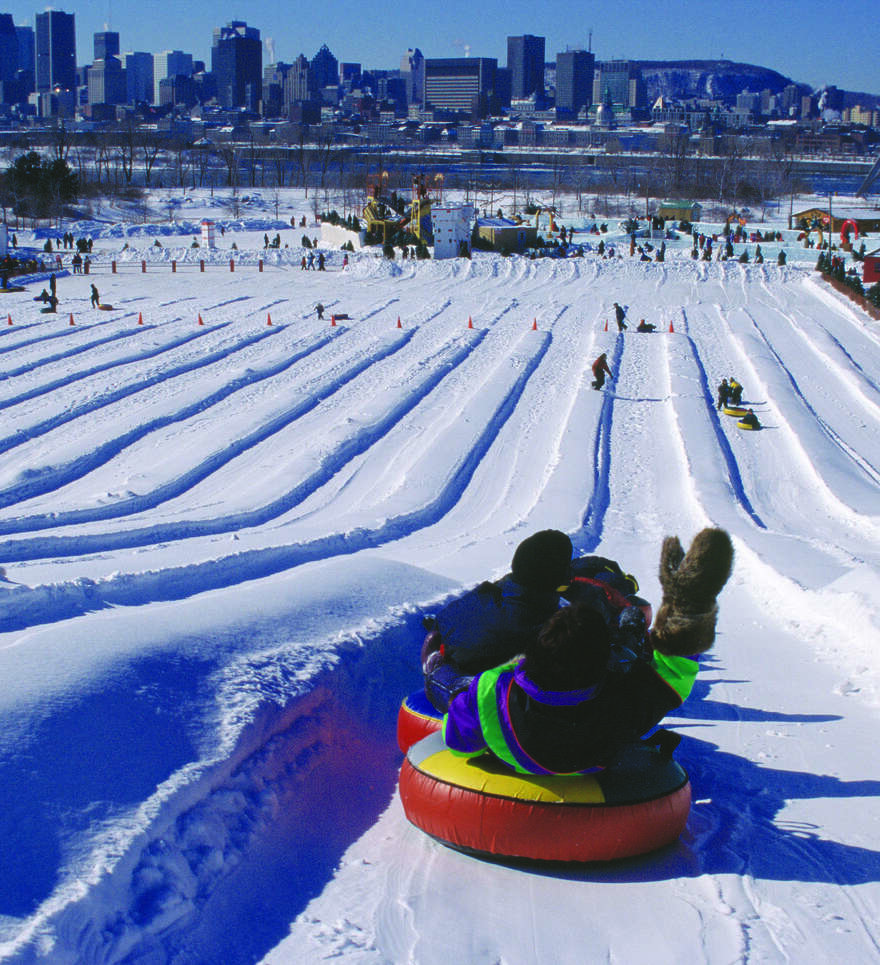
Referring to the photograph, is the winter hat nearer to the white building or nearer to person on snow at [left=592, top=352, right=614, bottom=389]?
person on snow at [left=592, top=352, right=614, bottom=389]

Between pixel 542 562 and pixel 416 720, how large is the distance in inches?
36.1

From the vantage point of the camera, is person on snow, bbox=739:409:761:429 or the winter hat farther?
person on snow, bbox=739:409:761:429

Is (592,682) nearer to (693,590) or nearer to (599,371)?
(693,590)

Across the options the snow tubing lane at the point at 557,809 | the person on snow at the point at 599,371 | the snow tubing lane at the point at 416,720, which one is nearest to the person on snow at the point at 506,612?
the snow tubing lane at the point at 416,720

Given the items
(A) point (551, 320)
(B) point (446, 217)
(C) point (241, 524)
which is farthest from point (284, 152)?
(C) point (241, 524)

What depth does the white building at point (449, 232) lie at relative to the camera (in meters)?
43.5

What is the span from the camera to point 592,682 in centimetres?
336

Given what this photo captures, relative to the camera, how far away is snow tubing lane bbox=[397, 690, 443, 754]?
4258 millimetres

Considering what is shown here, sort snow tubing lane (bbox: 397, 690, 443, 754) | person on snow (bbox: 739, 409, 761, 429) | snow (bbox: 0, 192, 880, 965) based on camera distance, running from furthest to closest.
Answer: person on snow (bbox: 739, 409, 761, 429)
snow tubing lane (bbox: 397, 690, 443, 754)
snow (bbox: 0, 192, 880, 965)

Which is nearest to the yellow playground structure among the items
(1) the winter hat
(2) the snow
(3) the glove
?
(2) the snow

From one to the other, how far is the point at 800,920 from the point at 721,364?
21042 millimetres

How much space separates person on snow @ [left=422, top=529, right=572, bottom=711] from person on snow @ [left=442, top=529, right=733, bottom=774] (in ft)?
1.08

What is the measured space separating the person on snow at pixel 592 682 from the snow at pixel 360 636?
1.48ft

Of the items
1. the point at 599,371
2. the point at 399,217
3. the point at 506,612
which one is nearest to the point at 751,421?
the point at 599,371
